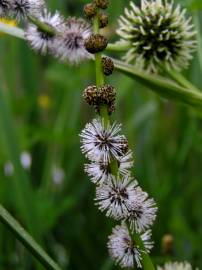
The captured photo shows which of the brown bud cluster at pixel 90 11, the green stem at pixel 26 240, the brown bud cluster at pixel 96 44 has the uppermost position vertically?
the brown bud cluster at pixel 90 11

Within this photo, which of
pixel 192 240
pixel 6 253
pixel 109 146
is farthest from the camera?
pixel 6 253

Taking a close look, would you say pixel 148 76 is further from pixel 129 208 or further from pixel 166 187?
pixel 166 187

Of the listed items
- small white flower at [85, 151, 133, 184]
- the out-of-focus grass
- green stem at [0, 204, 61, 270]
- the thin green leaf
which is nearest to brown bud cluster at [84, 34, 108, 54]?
small white flower at [85, 151, 133, 184]

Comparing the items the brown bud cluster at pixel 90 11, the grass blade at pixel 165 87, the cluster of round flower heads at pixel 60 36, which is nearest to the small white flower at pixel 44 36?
the cluster of round flower heads at pixel 60 36

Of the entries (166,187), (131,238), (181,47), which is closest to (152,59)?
(181,47)

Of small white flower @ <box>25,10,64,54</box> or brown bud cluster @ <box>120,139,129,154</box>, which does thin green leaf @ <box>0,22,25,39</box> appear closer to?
small white flower @ <box>25,10,64,54</box>

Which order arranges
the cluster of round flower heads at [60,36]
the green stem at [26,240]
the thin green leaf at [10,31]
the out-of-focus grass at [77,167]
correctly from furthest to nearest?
the out-of-focus grass at [77,167]
the thin green leaf at [10,31]
the cluster of round flower heads at [60,36]
the green stem at [26,240]

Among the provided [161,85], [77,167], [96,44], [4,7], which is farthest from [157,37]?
[77,167]

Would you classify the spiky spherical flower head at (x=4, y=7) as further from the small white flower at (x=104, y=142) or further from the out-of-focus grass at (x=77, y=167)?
the out-of-focus grass at (x=77, y=167)
